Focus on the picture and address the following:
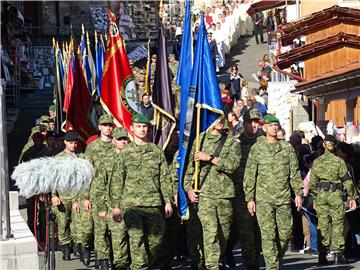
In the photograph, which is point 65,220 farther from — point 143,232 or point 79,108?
point 143,232

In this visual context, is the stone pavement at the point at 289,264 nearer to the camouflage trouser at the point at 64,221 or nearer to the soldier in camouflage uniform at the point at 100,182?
the camouflage trouser at the point at 64,221

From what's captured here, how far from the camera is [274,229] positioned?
49.5ft

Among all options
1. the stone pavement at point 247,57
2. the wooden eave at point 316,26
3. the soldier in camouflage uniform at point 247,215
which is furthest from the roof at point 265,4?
the soldier in camouflage uniform at point 247,215

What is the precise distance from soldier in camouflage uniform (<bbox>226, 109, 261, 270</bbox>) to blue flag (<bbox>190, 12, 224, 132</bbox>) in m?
0.45

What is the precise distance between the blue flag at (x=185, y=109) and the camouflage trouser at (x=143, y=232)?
0.74 m

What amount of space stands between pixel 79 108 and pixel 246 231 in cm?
605

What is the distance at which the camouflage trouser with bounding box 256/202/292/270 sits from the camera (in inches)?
591

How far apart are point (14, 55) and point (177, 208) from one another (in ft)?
87.6

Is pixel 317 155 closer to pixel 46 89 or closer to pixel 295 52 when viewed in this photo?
pixel 295 52

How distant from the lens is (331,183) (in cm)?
1706

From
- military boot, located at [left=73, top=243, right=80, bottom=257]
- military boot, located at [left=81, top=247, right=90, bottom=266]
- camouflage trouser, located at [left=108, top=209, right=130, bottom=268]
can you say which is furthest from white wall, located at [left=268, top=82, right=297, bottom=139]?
camouflage trouser, located at [left=108, top=209, right=130, bottom=268]

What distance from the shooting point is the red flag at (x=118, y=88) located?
1892 cm

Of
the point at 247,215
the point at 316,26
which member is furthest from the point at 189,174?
the point at 316,26

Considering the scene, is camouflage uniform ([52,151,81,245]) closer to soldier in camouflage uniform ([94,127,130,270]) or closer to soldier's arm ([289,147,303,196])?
soldier in camouflage uniform ([94,127,130,270])
